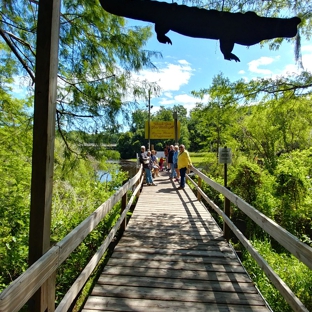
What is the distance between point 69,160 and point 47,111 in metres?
2.25

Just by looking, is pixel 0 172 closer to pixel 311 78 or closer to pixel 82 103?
pixel 82 103

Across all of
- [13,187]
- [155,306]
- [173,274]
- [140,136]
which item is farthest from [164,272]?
[140,136]

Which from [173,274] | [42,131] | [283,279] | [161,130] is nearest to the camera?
[42,131]

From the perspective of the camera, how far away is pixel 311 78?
164 inches

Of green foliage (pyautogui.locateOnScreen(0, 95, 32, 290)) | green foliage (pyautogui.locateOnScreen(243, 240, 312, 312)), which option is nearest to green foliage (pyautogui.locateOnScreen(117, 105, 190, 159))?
green foliage (pyautogui.locateOnScreen(0, 95, 32, 290))

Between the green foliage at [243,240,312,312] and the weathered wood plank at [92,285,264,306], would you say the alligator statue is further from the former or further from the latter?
the green foliage at [243,240,312,312]

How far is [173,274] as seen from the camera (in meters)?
2.74

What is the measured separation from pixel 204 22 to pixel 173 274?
2446mm

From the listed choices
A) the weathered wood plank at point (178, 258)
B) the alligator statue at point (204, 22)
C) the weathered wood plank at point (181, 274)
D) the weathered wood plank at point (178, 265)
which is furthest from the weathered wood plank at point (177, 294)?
the alligator statue at point (204, 22)

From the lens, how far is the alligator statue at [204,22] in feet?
5.82

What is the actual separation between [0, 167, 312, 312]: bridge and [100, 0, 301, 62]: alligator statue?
1.48 m

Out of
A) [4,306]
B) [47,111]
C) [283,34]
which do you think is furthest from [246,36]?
[4,306]

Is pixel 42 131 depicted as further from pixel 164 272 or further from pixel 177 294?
pixel 164 272

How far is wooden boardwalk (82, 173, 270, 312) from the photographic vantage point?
87.3 inches
